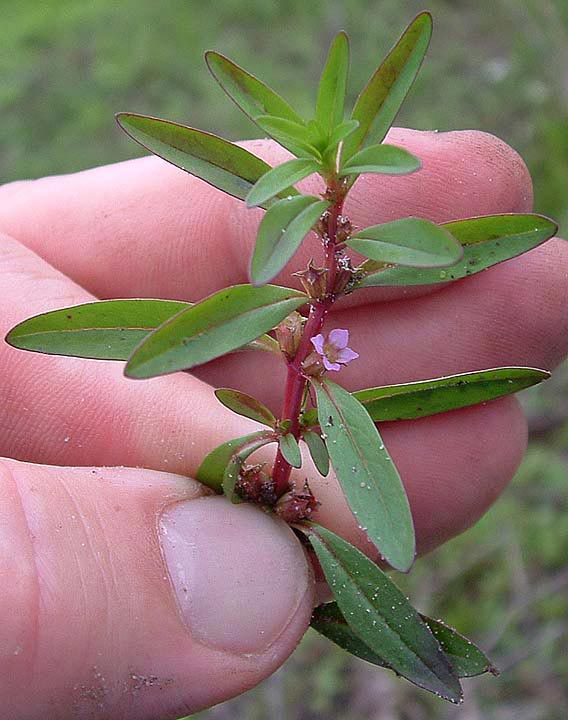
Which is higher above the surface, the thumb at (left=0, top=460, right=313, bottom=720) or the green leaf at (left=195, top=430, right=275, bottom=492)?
the green leaf at (left=195, top=430, right=275, bottom=492)

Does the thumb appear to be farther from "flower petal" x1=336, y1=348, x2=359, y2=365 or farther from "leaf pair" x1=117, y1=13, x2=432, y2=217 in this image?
"leaf pair" x1=117, y1=13, x2=432, y2=217

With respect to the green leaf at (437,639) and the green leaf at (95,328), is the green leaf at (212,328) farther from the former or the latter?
the green leaf at (437,639)

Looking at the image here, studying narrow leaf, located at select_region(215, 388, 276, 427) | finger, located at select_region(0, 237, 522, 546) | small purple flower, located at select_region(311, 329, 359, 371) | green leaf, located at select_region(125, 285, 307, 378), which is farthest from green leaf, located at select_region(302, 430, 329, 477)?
finger, located at select_region(0, 237, 522, 546)

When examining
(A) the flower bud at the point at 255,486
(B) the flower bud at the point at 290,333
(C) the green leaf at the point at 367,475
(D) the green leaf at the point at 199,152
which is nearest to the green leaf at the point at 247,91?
(D) the green leaf at the point at 199,152

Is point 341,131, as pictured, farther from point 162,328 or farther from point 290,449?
point 290,449

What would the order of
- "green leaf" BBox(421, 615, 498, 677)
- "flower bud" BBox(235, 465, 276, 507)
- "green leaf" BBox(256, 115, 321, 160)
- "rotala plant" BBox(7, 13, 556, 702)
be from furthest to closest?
"flower bud" BBox(235, 465, 276, 507) < "green leaf" BBox(421, 615, 498, 677) < "green leaf" BBox(256, 115, 321, 160) < "rotala plant" BBox(7, 13, 556, 702)

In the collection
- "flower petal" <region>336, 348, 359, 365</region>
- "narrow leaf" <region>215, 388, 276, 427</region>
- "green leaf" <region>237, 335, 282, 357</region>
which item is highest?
"flower petal" <region>336, 348, 359, 365</region>
